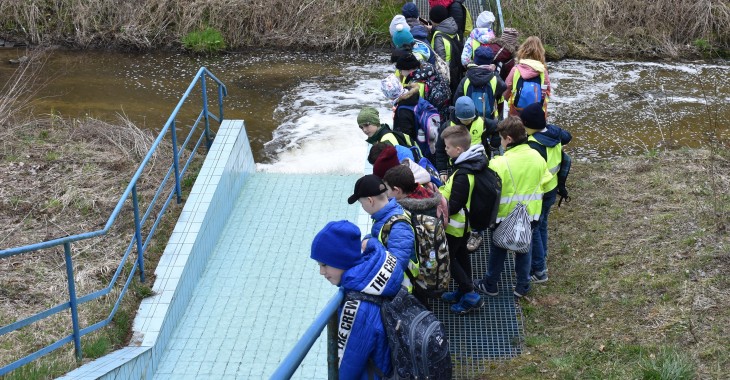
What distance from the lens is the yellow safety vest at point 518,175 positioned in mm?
5691

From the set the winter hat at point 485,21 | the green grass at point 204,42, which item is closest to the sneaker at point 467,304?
the winter hat at point 485,21

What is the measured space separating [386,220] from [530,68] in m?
3.57

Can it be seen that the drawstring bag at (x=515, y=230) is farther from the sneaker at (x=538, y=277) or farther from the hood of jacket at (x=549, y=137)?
the sneaker at (x=538, y=277)

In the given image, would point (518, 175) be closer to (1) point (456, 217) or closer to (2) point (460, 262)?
(1) point (456, 217)

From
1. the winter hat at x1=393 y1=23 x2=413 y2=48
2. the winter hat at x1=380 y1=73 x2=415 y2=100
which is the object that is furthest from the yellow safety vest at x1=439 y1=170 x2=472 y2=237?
the winter hat at x1=393 y1=23 x2=413 y2=48

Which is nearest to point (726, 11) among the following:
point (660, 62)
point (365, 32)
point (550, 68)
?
point (660, 62)

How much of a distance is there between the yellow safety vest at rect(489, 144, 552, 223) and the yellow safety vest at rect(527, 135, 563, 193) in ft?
1.05

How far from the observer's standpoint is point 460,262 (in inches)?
231

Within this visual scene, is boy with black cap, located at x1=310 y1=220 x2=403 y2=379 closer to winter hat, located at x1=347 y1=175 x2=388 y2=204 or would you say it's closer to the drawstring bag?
winter hat, located at x1=347 y1=175 x2=388 y2=204

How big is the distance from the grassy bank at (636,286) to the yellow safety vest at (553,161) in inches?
32.3

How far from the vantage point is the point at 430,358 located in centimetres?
360

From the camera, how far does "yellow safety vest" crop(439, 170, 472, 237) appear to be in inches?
215

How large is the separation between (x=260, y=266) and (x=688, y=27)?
1146 centimetres

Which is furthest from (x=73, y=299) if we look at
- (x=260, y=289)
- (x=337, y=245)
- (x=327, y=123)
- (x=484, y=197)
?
(x=327, y=123)
